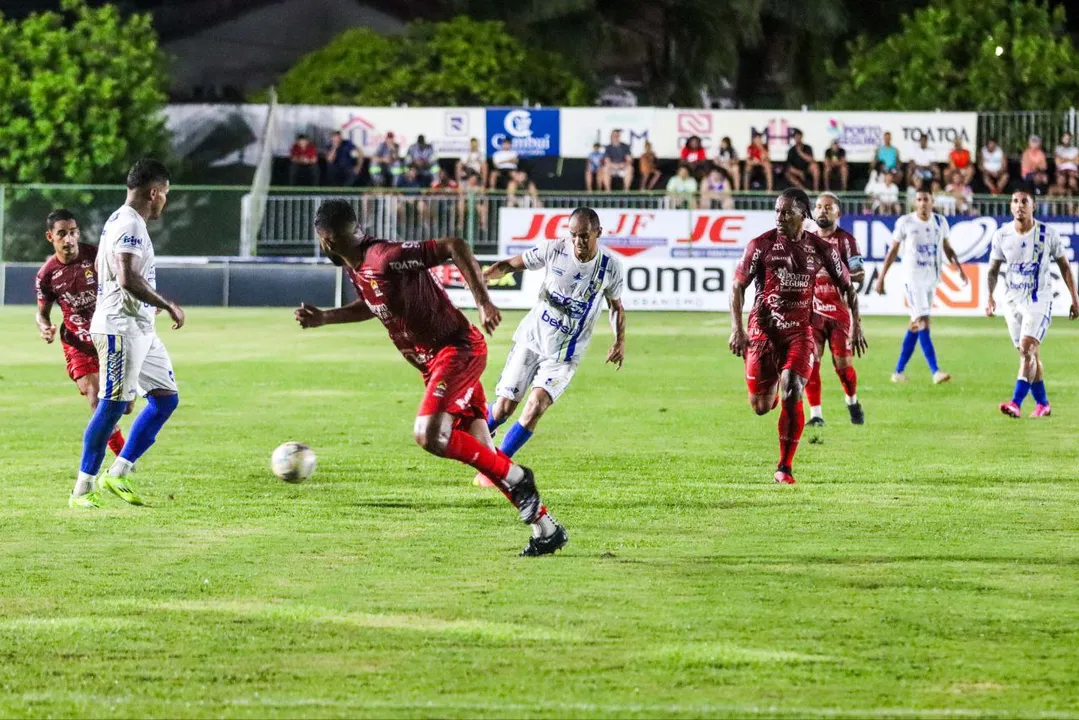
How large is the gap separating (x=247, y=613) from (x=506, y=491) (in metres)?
1.72

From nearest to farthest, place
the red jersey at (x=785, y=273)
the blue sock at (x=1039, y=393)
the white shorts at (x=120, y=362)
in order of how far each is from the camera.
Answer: the white shorts at (x=120, y=362) < the red jersey at (x=785, y=273) < the blue sock at (x=1039, y=393)

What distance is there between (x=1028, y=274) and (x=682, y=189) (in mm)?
17807

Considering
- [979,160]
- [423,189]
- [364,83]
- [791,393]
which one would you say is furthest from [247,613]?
[364,83]

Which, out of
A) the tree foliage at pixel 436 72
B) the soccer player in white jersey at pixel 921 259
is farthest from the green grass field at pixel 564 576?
the tree foliage at pixel 436 72

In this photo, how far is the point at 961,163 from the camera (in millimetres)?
34969

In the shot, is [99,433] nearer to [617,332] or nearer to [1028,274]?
[617,332]

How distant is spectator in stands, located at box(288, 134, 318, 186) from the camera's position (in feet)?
118

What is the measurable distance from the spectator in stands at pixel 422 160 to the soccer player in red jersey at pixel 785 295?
23.8m

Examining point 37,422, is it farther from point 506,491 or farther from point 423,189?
point 423,189

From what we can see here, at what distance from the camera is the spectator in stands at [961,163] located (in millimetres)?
34094

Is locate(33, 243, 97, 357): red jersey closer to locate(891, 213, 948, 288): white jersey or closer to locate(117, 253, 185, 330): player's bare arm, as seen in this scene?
locate(117, 253, 185, 330): player's bare arm

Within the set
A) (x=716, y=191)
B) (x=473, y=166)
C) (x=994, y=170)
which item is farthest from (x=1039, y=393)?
(x=473, y=166)

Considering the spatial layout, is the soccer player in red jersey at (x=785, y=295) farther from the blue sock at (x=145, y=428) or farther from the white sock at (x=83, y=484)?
the white sock at (x=83, y=484)

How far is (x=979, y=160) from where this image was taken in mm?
36094
